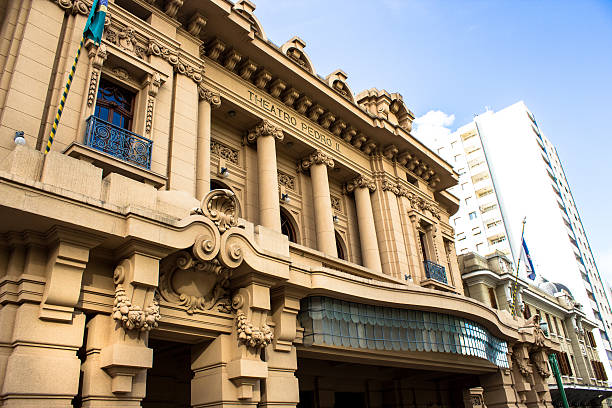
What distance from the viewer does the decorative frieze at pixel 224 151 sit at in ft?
55.0

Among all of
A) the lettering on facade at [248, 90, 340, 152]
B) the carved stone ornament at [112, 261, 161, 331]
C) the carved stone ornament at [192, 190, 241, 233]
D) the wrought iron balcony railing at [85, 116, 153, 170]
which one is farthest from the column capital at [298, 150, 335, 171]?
the carved stone ornament at [112, 261, 161, 331]

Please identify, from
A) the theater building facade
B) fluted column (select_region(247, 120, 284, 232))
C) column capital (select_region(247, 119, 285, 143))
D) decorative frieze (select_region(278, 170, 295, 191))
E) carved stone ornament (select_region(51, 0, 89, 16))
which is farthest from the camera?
decorative frieze (select_region(278, 170, 295, 191))

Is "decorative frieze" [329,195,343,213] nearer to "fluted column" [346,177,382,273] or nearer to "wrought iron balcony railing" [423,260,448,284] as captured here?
"fluted column" [346,177,382,273]

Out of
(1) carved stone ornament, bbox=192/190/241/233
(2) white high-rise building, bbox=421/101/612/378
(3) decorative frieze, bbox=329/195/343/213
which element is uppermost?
(2) white high-rise building, bbox=421/101/612/378

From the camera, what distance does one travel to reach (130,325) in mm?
7219

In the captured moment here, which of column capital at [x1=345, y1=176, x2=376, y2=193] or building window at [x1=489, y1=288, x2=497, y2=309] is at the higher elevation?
column capital at [x1=345, y1=176, x2=376, y2=193]

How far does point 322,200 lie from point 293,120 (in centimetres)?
335

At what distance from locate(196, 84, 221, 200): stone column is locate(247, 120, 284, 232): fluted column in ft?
7.07

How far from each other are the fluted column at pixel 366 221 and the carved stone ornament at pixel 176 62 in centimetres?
915

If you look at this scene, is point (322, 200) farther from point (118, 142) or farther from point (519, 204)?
point (519, 204)

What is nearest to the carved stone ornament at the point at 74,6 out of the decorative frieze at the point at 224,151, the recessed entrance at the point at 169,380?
the decorative frieze at the point at 224,151

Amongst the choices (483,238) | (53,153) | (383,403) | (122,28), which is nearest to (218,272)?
(53,153)

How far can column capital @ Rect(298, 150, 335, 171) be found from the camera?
19406 mm

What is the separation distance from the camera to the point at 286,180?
19.3 meters
